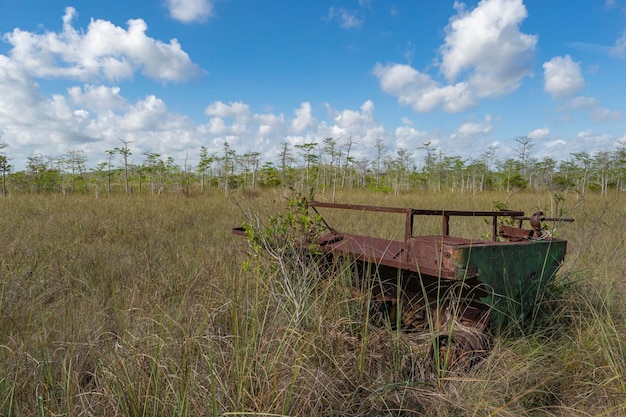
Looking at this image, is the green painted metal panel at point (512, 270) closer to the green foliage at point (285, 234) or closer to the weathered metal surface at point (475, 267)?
the weathered metal surface at point (475, 267)

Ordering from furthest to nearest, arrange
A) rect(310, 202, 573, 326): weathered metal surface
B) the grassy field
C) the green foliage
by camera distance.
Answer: the green foliage → rect(310, 202, 573, 326): weathered metal surface → the grassy field

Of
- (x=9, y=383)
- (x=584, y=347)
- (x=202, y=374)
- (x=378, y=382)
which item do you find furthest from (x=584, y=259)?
(x=9, y=383)

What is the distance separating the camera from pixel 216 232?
6.96 m

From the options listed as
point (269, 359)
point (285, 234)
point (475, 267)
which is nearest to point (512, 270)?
point (475, 267)

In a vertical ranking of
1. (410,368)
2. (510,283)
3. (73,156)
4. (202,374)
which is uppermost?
(73,156)

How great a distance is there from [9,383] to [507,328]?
3.21 metres

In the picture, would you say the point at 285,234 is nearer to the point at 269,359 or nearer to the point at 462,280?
the point at 269,359

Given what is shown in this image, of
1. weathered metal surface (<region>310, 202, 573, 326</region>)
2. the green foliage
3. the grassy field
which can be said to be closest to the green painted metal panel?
weathered metal surface (<region>310, 202, 573, 326</region>)

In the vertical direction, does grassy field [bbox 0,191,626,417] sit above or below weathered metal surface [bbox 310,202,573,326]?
below

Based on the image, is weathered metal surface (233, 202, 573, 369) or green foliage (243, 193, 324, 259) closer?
weathered metal surface (233, 202, 573, 369)

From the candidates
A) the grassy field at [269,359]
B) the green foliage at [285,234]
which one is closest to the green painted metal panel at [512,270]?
the grassy field at [269,359]

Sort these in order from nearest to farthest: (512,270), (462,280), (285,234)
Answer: (462,280), (512,270), (285,234)

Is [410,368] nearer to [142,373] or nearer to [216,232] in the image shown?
[142,373]

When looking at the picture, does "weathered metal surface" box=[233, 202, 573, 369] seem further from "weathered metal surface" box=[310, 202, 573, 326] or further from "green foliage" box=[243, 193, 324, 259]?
"green foliage" box=[243, 193, 324, 259]
